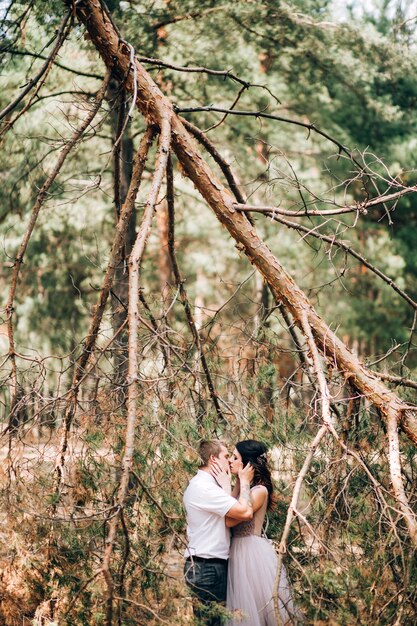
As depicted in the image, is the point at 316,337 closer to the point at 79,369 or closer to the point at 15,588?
the point at 79,369

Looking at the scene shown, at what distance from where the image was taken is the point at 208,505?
4.63 metres

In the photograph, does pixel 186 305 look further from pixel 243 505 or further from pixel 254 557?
pixel 254 557

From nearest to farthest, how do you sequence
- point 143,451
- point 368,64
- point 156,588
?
1. point 156,588
2. point 143,451
3. point 368,64

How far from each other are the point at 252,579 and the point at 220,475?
626 millimetres

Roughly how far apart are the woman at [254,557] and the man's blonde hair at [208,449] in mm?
179

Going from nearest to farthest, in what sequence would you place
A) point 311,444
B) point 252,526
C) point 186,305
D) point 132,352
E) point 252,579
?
point 132,352, point 311,444, point 252,579, point 252,526, point 186,305

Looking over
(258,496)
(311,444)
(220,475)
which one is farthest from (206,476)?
(311,444)

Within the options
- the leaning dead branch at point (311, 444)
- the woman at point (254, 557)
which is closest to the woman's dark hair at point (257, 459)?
the woman at point (254, 557)

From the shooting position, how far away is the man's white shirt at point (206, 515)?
182 inches

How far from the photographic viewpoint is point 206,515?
4.69 meters

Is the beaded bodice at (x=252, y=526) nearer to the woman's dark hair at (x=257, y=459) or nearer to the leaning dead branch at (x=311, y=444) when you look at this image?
the woman's dark hair at (x=257, y=459)

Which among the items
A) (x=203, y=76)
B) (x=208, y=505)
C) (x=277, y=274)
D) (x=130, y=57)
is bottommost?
(x=208, y=505)

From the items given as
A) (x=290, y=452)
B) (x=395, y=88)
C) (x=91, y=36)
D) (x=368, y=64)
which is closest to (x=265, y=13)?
(x=368, y=64)

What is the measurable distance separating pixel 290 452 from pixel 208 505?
0.71 m
